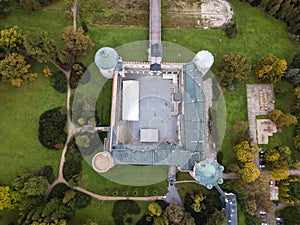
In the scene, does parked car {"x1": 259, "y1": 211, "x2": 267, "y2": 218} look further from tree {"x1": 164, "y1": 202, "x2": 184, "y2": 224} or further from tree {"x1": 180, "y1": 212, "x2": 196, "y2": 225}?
tree {"x1": 164, "y1": 202, "x2": 184, "y2": 224}

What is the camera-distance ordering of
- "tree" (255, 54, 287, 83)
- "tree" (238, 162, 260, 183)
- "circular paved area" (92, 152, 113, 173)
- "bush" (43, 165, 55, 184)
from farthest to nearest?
"tree" (255, 54, 287, 83), "bush" (43, 165, 55, 184), "tree" (238, 162, 260, 183), "circular paved area" (92, 152, 113, 173)

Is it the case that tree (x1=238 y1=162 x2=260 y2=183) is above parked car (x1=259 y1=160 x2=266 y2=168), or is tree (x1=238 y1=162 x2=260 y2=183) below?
below

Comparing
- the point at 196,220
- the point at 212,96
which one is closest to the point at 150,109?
the point at 212,96

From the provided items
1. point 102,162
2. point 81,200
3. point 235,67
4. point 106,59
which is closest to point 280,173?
point 235,67

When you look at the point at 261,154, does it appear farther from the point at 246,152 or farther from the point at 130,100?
the point at 130,100

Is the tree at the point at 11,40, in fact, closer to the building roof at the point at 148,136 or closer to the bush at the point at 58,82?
the bush at the point at 58,82

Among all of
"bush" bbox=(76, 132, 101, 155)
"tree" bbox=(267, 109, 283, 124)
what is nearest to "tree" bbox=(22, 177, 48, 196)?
"bush" bbox=(76, 132, 101, 155)
